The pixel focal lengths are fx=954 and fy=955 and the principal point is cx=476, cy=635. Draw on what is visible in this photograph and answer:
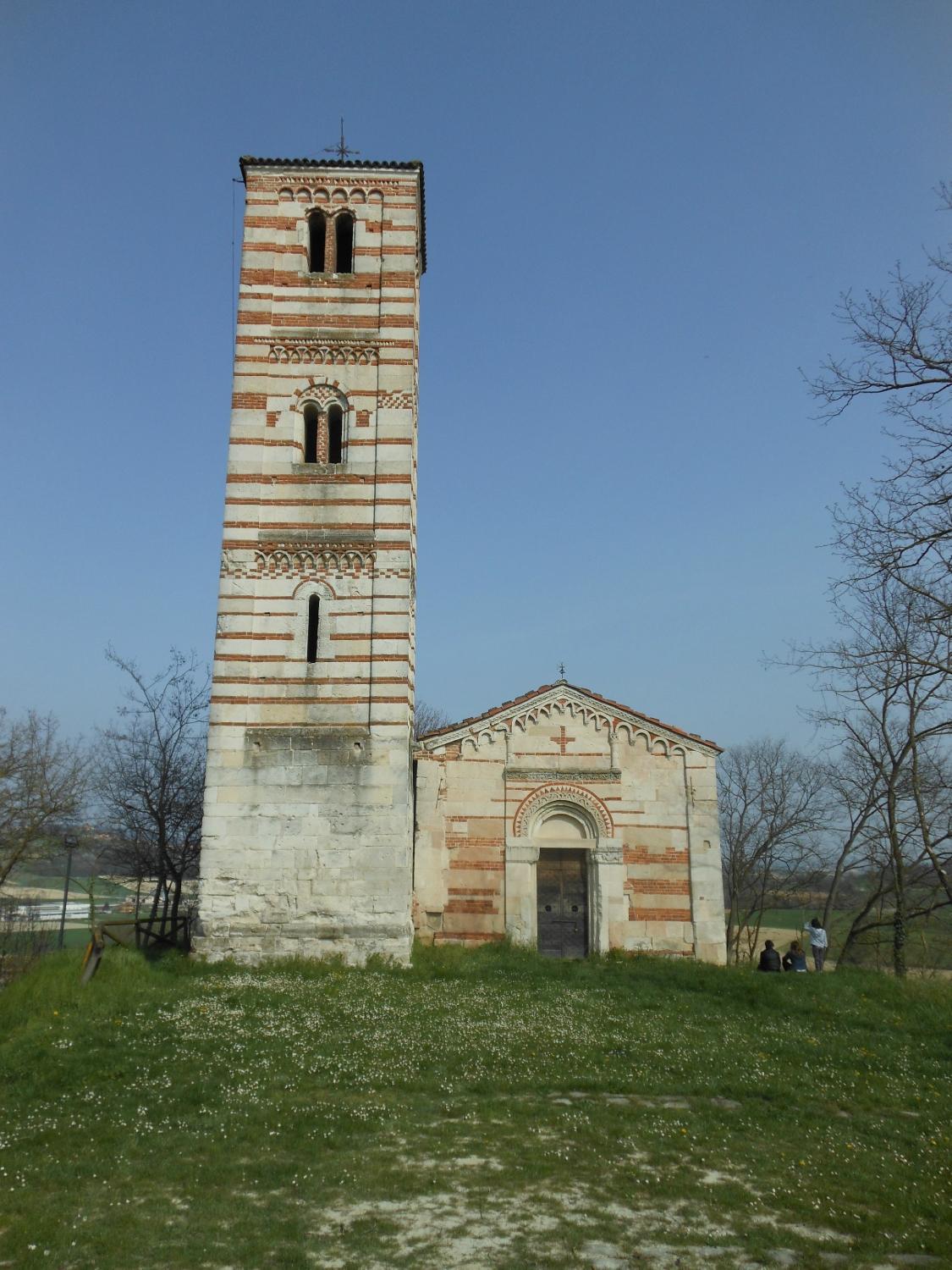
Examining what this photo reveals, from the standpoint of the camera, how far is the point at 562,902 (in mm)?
20359

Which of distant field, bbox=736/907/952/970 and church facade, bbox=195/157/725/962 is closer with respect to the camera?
church facade, bbox=195/157/725/962

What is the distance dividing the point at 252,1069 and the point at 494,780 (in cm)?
1058

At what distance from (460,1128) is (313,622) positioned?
11.5 m

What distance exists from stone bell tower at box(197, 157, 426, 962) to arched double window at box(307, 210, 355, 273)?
2.1 inches

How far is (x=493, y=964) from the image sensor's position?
58.9 feet

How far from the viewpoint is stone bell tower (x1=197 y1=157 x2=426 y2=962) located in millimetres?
17484

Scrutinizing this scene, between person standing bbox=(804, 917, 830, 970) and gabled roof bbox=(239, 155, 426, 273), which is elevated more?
gabled roof bbox=(239, 155, 426, 273)

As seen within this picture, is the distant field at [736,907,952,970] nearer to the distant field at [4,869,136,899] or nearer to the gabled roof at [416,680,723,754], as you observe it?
the gabled roof at [416,680,723,754]

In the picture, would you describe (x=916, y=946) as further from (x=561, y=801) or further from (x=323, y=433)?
(x=323, y=433)

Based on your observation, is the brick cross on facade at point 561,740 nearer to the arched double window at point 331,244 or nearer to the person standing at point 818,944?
the person standing at point 818,944

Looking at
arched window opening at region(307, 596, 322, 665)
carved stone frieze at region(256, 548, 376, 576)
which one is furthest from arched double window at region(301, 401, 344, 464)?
arched window opening at region(307, 596, 322, 665)

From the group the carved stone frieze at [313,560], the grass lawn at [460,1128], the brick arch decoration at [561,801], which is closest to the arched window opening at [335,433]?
the carved stone frieze at [313,560]

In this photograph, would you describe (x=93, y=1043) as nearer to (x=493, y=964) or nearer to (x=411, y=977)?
(x=411, y=977)

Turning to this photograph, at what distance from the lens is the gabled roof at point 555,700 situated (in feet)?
68.4
